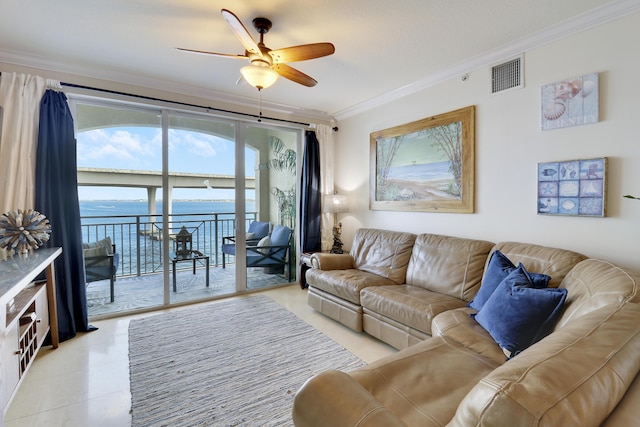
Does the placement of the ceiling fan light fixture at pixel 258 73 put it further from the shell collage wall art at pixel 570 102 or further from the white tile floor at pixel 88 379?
the white tile floor at pixel 88 379

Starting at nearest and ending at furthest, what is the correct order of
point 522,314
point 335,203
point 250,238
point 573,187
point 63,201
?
point 522,314
point 573,187
point 63,201
point 250,238
point 335,203

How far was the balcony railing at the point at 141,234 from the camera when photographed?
3.49 meters

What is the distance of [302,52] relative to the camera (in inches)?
83.6

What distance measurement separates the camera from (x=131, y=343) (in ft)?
8.93

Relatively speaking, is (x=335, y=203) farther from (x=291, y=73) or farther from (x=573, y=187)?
(x=573, y=187)

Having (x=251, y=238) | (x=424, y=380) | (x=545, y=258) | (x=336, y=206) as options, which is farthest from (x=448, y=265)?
(x=251, y=238)

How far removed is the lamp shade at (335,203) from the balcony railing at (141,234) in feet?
4.33

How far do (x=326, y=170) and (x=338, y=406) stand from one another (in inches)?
154

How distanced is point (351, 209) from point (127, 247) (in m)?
2.96

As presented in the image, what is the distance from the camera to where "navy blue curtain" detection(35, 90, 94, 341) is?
2803 millimetres

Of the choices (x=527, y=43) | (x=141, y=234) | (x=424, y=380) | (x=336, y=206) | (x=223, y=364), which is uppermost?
(x=527, y=43)

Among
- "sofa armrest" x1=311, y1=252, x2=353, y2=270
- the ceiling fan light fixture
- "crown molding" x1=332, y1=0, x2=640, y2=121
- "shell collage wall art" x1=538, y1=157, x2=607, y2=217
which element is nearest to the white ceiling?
"crown molding" x1=332, y1=0, x2=640, y2=121

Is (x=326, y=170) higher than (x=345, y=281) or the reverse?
higher

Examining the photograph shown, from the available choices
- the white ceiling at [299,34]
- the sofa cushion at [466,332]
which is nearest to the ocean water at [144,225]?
the white ceiling at [299,34]
